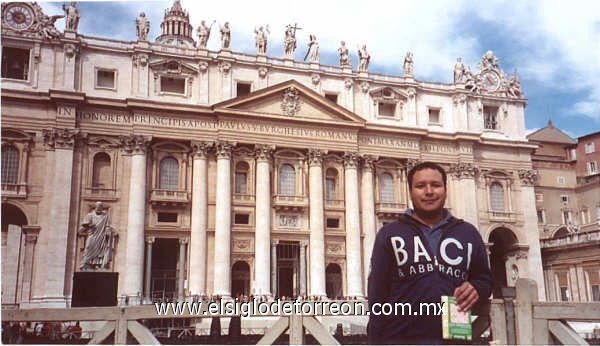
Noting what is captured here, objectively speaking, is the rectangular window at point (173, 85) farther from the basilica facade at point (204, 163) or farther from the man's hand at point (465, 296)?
the man's hand at point (465, 296)

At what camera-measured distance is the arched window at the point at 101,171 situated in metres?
34.1

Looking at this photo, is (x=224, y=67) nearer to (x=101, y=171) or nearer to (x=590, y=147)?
(x=101, y=171)

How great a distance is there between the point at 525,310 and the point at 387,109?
36.9 m

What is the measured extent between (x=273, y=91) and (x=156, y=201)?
9.88 meters

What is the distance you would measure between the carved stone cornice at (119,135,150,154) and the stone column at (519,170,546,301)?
86.9ft

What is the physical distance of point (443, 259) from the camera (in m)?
5.09

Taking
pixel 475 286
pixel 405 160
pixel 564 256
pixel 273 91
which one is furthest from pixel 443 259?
pixel 564 256

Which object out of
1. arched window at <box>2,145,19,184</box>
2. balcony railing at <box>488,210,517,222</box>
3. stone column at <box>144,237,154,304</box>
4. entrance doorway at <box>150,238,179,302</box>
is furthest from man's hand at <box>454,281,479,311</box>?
balcony railing at <box>488,210,517,222</box>

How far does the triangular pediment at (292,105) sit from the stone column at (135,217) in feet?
20.0

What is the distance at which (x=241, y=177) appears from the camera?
36750 millimetres

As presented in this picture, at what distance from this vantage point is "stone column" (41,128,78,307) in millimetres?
31188

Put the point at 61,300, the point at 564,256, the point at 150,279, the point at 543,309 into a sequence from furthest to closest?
the point at 564,256
the point at 150,279
the point at 61,300
the point at 543,309

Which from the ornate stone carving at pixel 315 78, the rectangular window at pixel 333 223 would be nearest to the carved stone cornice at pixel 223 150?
the ornate stone carving at pixel 315 78

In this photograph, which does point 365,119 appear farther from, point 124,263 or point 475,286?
point 475,286
